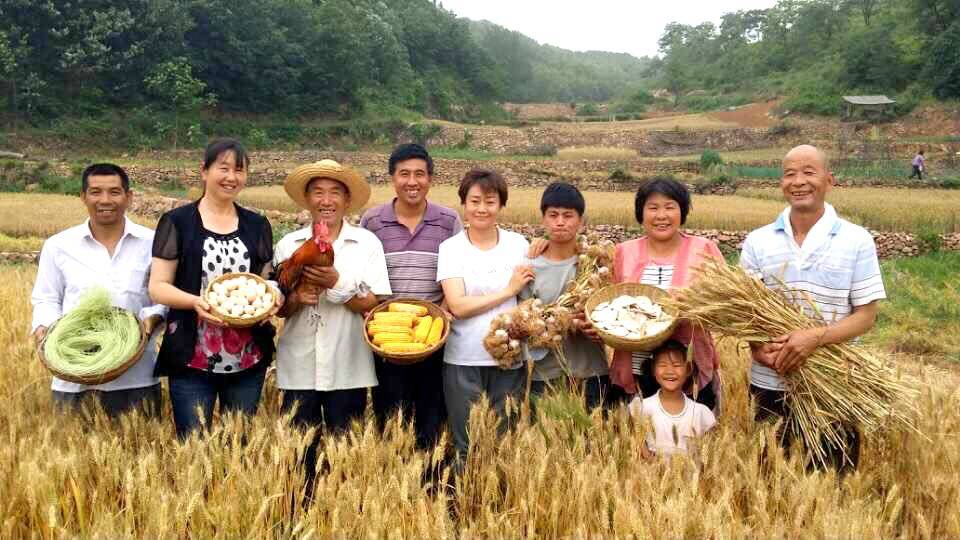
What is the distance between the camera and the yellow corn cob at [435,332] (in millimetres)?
3415

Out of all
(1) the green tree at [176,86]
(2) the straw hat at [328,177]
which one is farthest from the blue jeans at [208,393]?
(1) the green tree at [176,86]

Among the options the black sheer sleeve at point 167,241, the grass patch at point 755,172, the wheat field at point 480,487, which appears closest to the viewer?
the wheat field at point 480,487

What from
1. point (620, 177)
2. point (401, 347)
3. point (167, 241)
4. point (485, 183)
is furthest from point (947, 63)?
point (167, 241)

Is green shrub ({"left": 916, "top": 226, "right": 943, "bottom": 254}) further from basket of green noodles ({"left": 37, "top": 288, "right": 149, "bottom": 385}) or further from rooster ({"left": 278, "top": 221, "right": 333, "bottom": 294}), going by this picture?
basket of green noodles ({"left": 37, "top": 288, "right": 149, "bottom": 385})

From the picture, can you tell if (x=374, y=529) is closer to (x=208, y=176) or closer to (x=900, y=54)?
(x=208, y=176)

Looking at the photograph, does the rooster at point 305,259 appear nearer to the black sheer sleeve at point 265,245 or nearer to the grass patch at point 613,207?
the black sheer sleeve at point 265,245

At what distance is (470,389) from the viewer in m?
3.57

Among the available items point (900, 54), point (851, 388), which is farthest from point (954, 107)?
point (851, 388)

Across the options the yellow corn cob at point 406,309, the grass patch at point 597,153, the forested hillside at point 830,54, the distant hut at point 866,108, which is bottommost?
the yellow corn cob at point 406,309

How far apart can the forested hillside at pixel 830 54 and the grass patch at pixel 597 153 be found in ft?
54.0

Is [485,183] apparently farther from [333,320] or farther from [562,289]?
[333,320]

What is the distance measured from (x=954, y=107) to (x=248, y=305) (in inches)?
1960

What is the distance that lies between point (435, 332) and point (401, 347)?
219 mm

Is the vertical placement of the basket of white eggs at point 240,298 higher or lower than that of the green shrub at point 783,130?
lower
